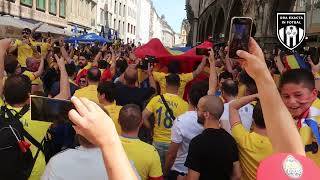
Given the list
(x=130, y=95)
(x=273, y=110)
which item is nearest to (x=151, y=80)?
(x=130, y=95)

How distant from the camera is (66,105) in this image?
1819mm

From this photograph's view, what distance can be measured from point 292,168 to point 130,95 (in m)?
4.99

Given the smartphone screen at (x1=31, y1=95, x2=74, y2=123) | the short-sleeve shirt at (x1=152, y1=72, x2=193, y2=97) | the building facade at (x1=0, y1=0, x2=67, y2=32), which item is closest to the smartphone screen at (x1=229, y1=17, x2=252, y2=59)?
the smartphone screen at (x1=31, y1=95, x2=74, y2=123)

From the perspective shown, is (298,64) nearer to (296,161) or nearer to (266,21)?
(296,161)

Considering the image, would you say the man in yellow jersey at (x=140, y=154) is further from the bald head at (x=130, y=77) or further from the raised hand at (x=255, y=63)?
the bald head at (x=130, y=77)

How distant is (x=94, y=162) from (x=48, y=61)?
22.8 ft

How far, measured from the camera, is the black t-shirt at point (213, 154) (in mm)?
3660

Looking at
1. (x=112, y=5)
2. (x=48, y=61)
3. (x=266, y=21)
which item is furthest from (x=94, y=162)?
(x=112, y=5)

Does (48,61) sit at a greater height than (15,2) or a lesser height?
lesser

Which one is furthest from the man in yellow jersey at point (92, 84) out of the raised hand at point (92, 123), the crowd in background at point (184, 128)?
the raised hand at point (92, 123)

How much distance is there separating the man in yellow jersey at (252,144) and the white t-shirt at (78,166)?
51.0 inches

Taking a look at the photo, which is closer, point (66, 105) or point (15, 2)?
point (66, 105)

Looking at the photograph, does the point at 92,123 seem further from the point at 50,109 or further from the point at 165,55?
the point at 165,55

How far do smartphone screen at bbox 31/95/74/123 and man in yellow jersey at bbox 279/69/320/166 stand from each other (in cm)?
169
